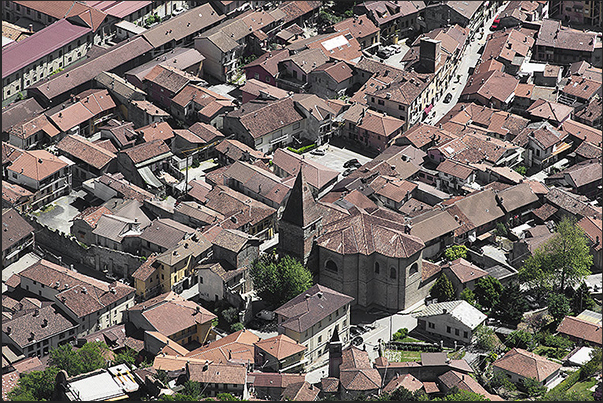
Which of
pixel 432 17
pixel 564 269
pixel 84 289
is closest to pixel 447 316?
pixel 564 269

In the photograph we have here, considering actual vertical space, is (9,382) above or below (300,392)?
below

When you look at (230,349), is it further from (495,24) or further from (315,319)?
(495,24)

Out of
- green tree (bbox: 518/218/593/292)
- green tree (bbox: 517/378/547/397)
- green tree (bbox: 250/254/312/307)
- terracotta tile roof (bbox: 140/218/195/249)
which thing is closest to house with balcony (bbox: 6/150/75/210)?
terracotta tile roof (bbox: 140/218/195/249)

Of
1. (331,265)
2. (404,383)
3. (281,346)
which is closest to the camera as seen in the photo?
(404,383)

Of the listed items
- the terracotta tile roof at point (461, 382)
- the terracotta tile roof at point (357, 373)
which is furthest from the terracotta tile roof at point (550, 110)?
the terracotta tile roof at point (357, 373)

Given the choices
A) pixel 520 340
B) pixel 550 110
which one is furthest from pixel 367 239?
pixel 550 110

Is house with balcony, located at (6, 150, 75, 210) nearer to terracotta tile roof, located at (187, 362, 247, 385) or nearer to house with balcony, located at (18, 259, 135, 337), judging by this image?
house with balcony, located at (18, 259, 135, 337)

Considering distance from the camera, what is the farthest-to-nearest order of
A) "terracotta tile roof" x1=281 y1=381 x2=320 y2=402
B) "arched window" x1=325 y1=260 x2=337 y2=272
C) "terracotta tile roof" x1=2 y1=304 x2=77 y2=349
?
"arched window" x1=325 y1=260 x2=337 y2=272 → "terracotta tile roof" x1=2 y1=304 x2=77 y2=349 → "terracotta tile roof" x1=281 y1=381 x2=320 y2=402
